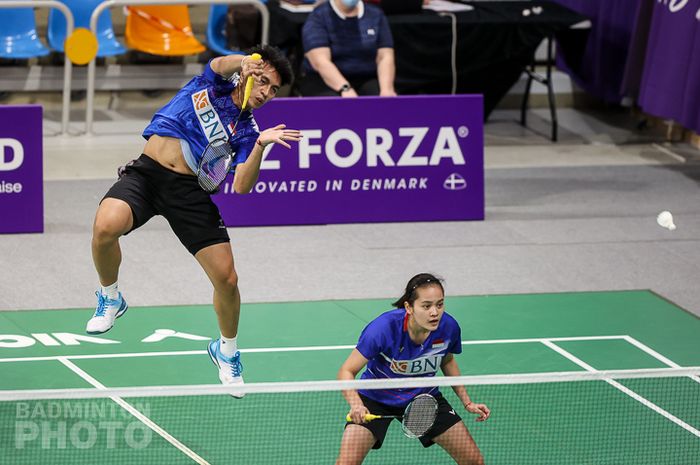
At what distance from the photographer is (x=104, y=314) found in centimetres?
638

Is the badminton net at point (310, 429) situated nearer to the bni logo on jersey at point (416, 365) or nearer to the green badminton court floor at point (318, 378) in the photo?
the green badminton court floor at point (318, 378)

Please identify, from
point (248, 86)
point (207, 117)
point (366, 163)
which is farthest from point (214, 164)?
point (366, 163)

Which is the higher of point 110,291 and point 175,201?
point 175,201

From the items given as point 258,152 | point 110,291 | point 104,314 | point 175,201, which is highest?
point 258,152

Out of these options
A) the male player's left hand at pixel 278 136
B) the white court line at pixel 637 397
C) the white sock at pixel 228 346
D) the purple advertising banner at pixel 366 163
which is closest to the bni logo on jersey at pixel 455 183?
the purple advertising banner at pixel 366 163

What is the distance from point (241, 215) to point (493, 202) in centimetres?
240

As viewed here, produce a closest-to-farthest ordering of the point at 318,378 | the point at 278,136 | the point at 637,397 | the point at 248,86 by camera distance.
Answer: the point at 278,136
the point at 248,86
the point at 637,397
the point at 318,378

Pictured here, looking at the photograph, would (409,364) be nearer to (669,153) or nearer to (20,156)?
(20,156)

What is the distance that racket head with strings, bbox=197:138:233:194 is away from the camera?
242 inches

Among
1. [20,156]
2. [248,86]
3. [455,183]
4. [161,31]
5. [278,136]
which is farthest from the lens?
[161,31]

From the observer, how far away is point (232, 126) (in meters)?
6.14

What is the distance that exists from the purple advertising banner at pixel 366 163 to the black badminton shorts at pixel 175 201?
12.1 feet

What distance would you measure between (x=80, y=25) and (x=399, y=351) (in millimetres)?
8597

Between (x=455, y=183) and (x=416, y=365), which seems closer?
(x=416, y=365)
